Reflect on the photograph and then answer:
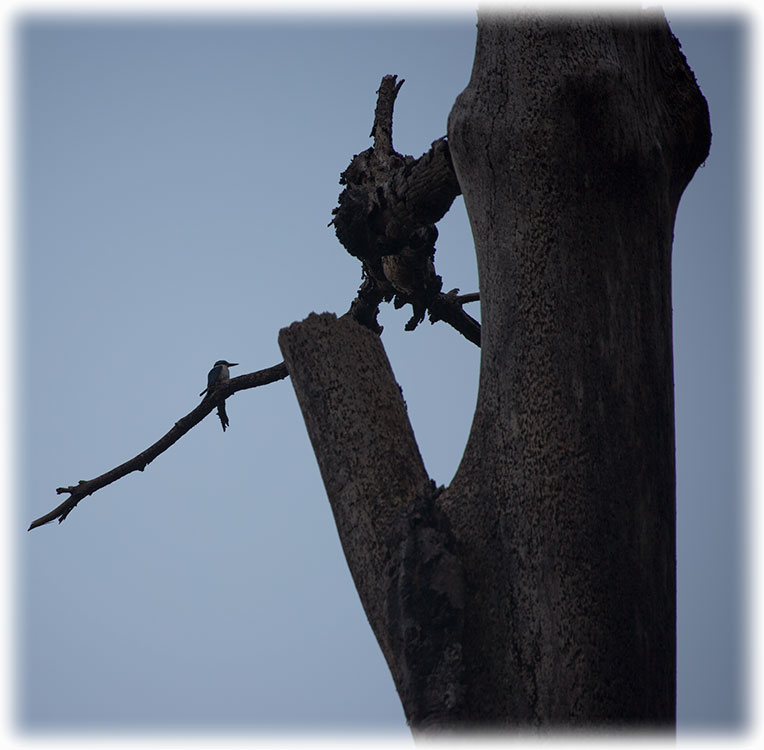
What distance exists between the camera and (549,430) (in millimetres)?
1916

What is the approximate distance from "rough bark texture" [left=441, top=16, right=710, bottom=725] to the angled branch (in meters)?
1.40

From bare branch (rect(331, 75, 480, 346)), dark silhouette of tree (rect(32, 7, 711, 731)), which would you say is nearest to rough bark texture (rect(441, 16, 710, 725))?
dark silhouette of tree (rect(32, 7, 711, 731))

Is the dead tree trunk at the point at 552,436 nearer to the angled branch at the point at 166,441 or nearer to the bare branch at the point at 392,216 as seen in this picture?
the bare branch at the point at 392,216

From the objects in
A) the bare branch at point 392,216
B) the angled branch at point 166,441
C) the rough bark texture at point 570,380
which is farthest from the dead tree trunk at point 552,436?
the angled branch at point 166,441

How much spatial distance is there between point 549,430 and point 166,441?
1712 millimetres

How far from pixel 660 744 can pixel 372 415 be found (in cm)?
102

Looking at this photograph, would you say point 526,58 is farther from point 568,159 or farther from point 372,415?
point 372,415

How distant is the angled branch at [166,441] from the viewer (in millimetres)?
3006

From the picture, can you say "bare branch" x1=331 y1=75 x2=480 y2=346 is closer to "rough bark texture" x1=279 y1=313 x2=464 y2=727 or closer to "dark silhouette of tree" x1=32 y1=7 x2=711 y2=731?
"dark silhouette of tree" x1=32 y1=7 x2=711 y2=731

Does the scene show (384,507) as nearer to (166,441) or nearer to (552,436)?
(552,436)

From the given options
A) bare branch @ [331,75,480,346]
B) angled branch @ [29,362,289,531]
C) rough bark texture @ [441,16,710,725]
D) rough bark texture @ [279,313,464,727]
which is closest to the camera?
rough bark texture @ [441,16,710,725]

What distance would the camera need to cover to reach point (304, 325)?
2.42 metres

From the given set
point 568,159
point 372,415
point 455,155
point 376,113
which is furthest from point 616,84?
point 376,113

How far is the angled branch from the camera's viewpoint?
3006 mm
